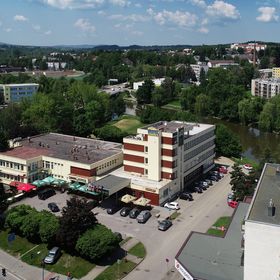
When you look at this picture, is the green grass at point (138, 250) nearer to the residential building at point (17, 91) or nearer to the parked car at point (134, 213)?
the parked car at point (134, 213)

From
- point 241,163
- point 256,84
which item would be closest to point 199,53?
point 256,84

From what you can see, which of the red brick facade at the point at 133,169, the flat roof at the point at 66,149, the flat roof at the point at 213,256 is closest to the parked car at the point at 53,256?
the flat roof at the point at 213,256

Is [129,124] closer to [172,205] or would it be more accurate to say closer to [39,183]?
[39,183]

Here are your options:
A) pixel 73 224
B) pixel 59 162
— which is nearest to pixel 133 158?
pixel 59 162

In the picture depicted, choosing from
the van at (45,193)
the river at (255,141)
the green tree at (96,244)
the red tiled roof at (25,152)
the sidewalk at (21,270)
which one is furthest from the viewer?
the river at (255,141)

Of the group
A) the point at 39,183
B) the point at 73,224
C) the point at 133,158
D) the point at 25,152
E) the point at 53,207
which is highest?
the point at 133,158

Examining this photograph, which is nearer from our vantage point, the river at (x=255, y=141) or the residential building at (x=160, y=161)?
the residential building at (x=160, y=161)
